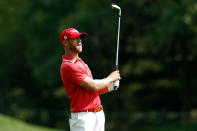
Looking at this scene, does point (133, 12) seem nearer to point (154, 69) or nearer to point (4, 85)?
point (154, 69)

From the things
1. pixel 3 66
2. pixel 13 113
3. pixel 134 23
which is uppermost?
pixel 134 23

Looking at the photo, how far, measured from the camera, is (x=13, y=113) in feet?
97.8

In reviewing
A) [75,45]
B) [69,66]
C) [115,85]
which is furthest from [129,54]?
[69,66]

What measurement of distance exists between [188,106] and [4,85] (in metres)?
15.6

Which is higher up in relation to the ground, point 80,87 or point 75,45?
point 75,45

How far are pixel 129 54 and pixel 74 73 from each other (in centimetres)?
2095

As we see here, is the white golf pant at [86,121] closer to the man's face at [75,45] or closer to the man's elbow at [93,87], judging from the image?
the man's elbow at [93,87]

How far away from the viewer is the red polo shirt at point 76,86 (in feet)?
20.0

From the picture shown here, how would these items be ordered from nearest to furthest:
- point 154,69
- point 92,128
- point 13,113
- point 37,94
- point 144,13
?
point 92,128, point 144,13, point 154,69, point 13,113, point 37,94

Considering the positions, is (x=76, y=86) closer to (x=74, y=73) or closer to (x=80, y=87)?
(x=80, y=87)

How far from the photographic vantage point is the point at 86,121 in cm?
611

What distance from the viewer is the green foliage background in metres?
23.0

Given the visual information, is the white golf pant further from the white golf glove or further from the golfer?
the white golf glove

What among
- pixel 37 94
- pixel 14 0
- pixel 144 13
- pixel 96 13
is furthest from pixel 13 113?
pixel 14 0
